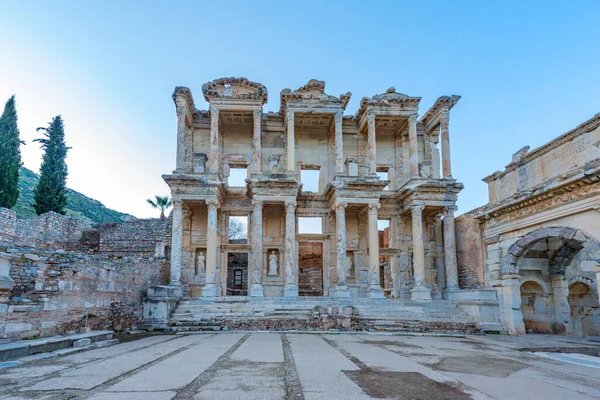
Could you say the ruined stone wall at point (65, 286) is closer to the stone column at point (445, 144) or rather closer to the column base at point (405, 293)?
the column base at point (405, 293)

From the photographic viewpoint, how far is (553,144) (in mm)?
10680

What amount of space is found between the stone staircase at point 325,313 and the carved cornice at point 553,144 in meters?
5.24

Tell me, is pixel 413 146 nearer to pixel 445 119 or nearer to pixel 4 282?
pixel 445 119

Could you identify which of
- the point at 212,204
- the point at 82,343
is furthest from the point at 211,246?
the point at 82,343

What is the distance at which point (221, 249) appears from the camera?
64.7 ft

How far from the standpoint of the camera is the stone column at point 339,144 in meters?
19.1

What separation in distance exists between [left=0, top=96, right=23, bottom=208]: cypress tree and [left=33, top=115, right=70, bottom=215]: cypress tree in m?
1.65

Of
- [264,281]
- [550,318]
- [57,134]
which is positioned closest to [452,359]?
[550,318]

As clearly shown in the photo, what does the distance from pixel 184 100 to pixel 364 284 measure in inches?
478

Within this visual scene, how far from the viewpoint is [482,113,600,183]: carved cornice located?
9352 mm

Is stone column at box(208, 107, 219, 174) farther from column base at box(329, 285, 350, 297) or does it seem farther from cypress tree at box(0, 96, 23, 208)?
cypress tree at box(0, 96, 23, 208)

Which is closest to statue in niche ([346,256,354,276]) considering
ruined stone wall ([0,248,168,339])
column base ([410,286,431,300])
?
column base ([410,286,431,300])

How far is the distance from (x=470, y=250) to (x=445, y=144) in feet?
17.2

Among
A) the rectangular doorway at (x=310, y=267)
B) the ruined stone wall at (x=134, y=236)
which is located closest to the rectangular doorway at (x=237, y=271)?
the rectangular doorway at (x=310, y=267)
